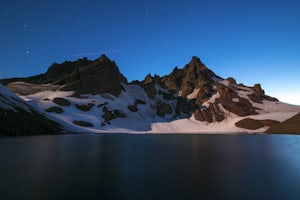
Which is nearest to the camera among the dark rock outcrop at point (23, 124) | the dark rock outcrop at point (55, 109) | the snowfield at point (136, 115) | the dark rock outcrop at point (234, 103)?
the dark rock outcrop at point (23, 124)

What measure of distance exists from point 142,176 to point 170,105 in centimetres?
16471

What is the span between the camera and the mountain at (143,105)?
134 meters

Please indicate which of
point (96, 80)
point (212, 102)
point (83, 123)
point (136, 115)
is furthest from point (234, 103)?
point (83, 123)

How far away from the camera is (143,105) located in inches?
6767

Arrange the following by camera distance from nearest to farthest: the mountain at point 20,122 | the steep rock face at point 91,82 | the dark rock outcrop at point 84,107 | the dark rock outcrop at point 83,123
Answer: the mountain at point 20,122 → the dark rock outcrop at point 83,123 → the dark rock outcrop at point 84,107 → the steep rock face at point 91,82

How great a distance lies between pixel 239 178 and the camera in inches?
582

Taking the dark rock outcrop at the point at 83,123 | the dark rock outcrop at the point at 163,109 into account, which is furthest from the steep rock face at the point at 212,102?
the dark rock outcrop at the point at 83,123

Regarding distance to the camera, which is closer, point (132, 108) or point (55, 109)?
point (55, 109)

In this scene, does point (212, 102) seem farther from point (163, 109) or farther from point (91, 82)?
point (91, 82)

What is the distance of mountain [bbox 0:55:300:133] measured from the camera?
134 meters

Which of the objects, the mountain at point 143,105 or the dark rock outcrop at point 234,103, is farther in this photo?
the dark rock outcrop at point 234,103

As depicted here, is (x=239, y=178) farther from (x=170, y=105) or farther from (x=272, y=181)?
(x=170, y=105)

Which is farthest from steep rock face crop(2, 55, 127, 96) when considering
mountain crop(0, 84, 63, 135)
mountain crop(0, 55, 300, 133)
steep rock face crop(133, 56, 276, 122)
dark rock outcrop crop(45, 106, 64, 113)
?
mountain crop(0, 84, 63, 135)

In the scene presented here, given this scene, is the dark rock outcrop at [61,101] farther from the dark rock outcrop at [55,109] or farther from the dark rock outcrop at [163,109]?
the dark rock outcrop at [163,109]
